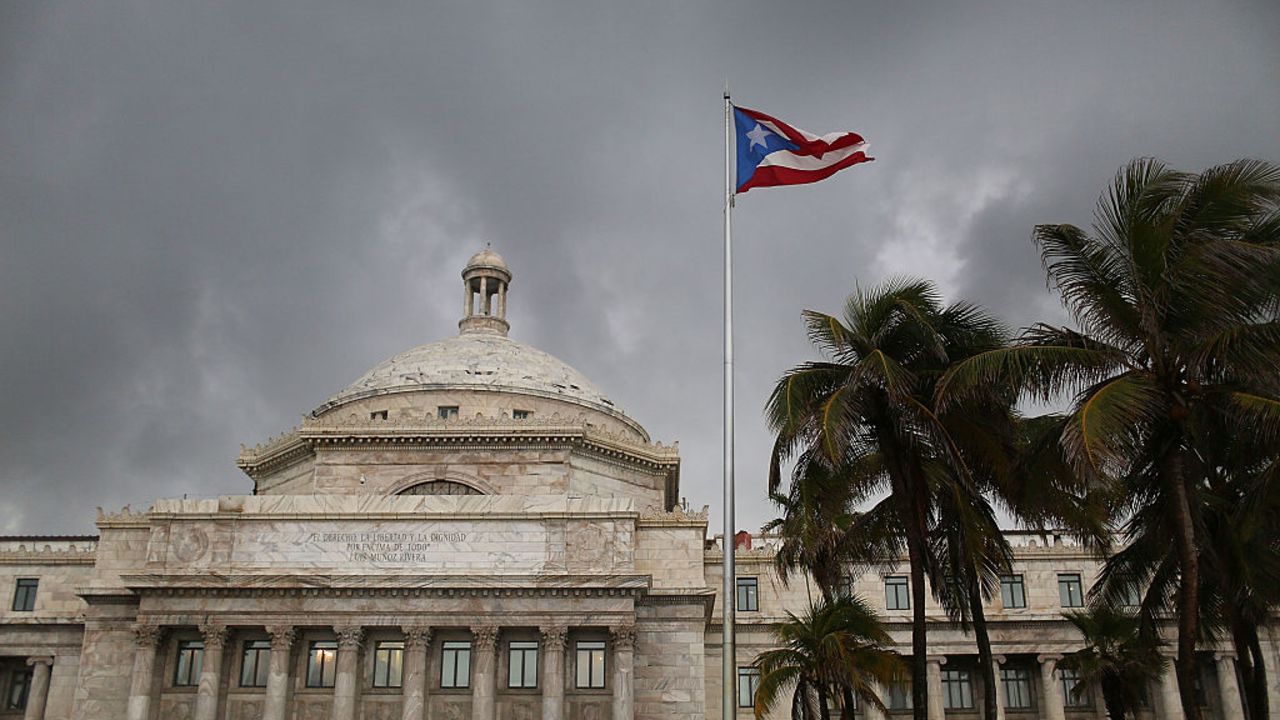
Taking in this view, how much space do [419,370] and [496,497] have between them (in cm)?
1573

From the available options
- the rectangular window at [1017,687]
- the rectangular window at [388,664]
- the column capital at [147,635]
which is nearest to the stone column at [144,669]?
the column capital at [147,635]

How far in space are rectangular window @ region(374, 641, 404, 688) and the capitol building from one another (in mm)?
117

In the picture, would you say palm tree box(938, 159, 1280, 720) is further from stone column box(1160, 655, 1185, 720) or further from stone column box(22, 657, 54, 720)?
stone column box(22, 657, 54, 720)

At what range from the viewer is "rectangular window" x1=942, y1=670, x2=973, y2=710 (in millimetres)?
54500

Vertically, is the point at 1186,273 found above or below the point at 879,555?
above

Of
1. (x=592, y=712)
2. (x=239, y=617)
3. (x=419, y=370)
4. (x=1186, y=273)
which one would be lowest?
(x=592, y=712)

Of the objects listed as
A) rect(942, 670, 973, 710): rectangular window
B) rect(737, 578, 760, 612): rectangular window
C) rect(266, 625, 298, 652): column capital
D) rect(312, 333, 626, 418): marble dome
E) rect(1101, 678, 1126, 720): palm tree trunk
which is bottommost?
rect(1101, 678, 1126, 720): palm tree trunk

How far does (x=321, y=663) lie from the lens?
4831 centimetres

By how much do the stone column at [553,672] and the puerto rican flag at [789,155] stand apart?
24.2 m

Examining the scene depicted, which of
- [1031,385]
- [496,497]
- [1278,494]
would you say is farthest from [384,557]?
[1278,494]

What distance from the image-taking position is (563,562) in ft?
159

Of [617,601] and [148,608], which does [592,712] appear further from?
[148,608]

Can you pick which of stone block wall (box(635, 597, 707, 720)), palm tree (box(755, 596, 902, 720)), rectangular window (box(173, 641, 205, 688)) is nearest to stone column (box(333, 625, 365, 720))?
rectangular window (box(173, 641, 205, 688))

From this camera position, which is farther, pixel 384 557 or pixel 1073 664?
pixel 384 557
